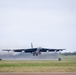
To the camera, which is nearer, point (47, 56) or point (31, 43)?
point (47, 56)

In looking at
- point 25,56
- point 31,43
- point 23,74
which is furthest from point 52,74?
point 31,43

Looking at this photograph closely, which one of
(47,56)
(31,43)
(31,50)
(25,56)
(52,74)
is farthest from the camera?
(31,43)

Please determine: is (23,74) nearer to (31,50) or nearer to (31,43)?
(31,50)

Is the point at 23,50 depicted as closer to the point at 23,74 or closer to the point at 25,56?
the point at 25,56

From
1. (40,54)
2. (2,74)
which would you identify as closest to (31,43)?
(40,54)

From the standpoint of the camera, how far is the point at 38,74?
2028 cm

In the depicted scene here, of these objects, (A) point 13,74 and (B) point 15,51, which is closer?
(A) point 13,74

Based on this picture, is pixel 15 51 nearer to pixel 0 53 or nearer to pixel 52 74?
pixel 0 53

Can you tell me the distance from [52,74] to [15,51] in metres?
56.9

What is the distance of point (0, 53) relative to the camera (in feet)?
228

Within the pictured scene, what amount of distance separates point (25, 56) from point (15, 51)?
523cm

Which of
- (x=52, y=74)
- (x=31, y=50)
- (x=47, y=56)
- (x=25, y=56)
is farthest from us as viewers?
(x=31, y=50)

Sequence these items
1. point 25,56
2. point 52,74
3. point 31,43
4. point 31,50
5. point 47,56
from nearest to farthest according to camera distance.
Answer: point 52,74 → point 47,56 → point 25,56 → point 31,50 → point 31,43

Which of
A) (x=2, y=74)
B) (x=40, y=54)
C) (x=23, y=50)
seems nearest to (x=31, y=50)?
(x=23, y=50)
